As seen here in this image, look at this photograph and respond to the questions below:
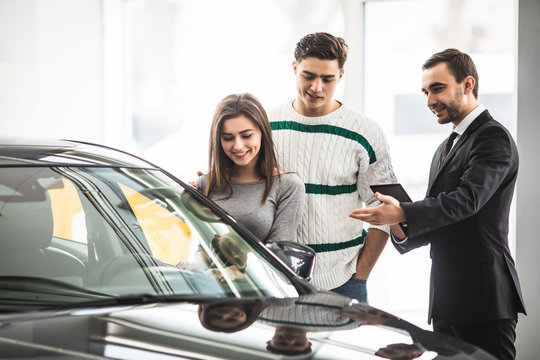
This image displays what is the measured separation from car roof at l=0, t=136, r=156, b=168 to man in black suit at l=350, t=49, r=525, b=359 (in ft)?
2.56

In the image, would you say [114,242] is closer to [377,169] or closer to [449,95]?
[377,169]

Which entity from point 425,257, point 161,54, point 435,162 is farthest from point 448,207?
point 161,54

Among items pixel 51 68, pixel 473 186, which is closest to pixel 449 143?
pixel 473 186

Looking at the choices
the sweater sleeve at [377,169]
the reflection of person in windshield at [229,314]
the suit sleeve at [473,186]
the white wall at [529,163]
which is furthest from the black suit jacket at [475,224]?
the white wall at [529,163]

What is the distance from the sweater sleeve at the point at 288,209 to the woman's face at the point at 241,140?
0.48 ft

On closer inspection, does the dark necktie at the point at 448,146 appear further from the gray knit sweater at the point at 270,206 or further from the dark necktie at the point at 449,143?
the gray knit sweater at the point at 270,206

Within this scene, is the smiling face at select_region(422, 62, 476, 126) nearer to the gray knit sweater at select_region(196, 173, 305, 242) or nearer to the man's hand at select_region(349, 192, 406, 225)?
the man's hand at select_region(349, 192, 406, 225)

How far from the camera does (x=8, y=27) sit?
15.4 feet

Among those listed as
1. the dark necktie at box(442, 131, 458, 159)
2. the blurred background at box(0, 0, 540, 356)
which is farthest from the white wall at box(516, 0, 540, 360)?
the dark necktie at box(442, 131, 458, 159)

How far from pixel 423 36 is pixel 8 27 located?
2870 millimetres

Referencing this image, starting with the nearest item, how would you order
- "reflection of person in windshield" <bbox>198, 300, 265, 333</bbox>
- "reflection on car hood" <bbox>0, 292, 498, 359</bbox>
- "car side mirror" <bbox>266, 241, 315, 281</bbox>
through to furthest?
1. "reflection on car hood" <bbox>0, 292, 498, 359</bbox>
2. "reflection of person in windshield" <bbox>198, 300, 265, 333</bbox>
3. "car side mirror" <bbox>266, 241, 315, 281</bbox>

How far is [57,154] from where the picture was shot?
187 cm

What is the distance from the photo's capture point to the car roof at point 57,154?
5.94 feet

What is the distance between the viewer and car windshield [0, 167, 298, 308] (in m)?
1.69
